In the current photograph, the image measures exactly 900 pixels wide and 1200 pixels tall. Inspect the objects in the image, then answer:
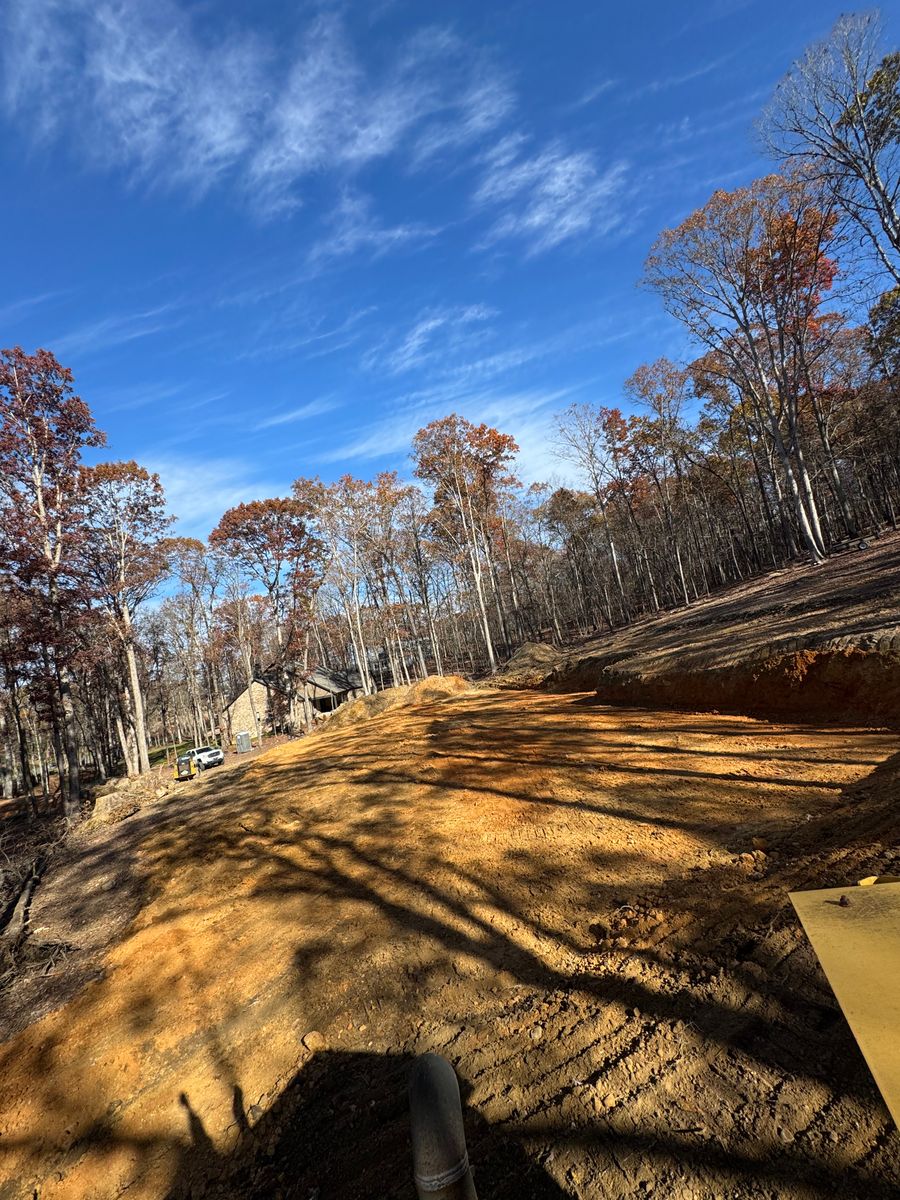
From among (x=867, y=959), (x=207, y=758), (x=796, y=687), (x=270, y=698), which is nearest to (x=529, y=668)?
(x=796, y=687)

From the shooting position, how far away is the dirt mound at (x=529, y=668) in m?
19.6

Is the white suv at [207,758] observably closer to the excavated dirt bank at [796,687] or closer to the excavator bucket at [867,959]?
the excavated dirt bank at [796,687]

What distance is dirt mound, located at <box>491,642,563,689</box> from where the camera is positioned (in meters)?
19.6

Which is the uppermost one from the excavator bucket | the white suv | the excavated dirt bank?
the excavator bucket

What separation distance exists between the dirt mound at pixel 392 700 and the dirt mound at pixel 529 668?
1947 millimetres

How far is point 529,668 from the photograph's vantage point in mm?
22203

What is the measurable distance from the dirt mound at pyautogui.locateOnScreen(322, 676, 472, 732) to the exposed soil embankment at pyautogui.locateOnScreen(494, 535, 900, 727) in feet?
20.6

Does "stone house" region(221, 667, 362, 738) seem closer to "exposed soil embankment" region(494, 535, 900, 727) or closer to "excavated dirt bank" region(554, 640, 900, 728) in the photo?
"exposed soil embankment" region(494, 535, 900, 727)

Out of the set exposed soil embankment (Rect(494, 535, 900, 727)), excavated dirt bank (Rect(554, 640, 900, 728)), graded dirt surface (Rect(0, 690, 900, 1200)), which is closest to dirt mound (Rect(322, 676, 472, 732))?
exposed soil embankment (Rect(494, 535, 900, 727))

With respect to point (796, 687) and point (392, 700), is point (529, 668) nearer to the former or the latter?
point (392, 700)

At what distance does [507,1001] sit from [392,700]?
57.9ft

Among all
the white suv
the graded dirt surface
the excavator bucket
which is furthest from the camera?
the white suv

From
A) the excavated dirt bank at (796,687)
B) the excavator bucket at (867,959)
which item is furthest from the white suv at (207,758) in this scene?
the excavator bucket at (867,959)

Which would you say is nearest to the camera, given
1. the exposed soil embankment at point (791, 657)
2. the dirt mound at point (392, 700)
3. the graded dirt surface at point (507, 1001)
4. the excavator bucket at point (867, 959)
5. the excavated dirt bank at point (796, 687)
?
the excavator bucket at point (867, 959)
